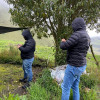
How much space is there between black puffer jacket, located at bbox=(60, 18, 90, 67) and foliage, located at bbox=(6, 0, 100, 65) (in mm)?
1750

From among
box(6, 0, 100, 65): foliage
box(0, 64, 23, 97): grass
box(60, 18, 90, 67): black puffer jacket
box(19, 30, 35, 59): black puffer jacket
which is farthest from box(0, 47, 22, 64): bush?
box(60, 18, 90, 67): black puffer jacket

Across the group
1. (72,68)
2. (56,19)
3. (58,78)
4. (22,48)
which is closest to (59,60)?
(58,78)

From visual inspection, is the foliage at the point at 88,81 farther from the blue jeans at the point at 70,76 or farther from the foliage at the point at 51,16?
the blue jeans at the point at 70,76

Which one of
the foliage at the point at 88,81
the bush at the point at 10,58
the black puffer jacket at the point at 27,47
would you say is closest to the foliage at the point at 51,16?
the black puffer jacket at the point at 27,47

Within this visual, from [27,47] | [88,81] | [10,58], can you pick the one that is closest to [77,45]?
[27,47]

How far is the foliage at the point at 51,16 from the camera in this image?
4.23 metres

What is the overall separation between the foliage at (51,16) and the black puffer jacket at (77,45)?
1.75 meters

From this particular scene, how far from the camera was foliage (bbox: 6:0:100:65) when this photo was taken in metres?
4.23

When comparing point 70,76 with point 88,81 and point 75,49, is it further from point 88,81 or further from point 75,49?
point 88,81

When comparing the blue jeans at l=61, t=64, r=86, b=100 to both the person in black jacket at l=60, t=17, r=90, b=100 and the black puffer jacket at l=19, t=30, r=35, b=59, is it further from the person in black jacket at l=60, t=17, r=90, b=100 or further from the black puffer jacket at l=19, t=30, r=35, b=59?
the black puffer jacket at l=19, t=30, r=35, b=59

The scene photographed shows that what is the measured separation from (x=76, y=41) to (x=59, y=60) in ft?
9.55

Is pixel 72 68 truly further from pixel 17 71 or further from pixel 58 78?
pixel 17 71

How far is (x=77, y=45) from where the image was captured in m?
2.30

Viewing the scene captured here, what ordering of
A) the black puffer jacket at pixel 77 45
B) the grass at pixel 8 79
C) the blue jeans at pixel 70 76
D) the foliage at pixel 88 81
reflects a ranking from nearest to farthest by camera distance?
the black puffer jacket at pixel 77 45, the blue jeans at pixel 70 76, the grass at pixel 8 79, the foliage at pixel 88 81
